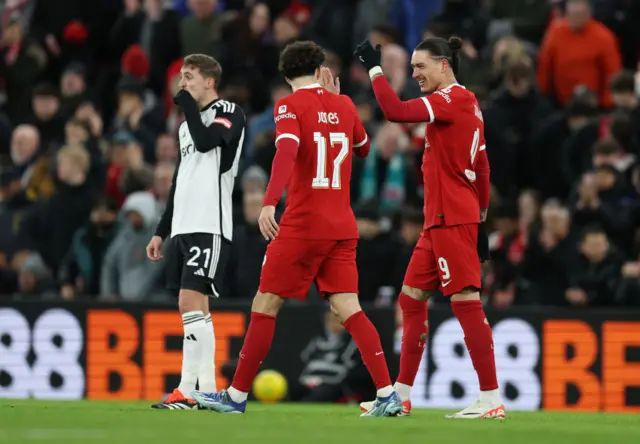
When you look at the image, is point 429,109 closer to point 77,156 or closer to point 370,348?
point 370,348

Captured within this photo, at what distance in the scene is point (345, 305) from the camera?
31.9 feet

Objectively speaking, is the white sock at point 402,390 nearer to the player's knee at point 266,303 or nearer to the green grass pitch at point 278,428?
the green grass pitch at point 278,428

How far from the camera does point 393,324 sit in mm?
14086

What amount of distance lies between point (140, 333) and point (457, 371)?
9.86 ft

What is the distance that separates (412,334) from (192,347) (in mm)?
1497

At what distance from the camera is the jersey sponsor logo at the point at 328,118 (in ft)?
31.9

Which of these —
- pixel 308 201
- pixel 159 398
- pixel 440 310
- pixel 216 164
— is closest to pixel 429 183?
pixel 308 201

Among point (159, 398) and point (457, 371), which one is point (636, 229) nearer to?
point (457, 371)

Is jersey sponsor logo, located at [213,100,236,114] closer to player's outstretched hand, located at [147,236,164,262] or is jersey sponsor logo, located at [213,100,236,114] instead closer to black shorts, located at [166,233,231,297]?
black shorts, located at [166,233,231,297]

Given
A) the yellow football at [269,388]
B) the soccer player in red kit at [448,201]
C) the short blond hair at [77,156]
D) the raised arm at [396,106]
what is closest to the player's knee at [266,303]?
the soccer player in red kit at [448,201]

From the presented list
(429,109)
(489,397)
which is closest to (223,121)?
(429,109)

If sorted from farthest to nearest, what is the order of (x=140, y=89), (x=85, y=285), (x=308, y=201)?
(x=140, y=89)
(x=85, y=285)
(x=308, y=201)

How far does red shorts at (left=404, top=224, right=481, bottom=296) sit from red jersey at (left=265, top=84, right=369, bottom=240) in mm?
491

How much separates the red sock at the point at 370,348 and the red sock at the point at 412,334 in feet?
1.39
